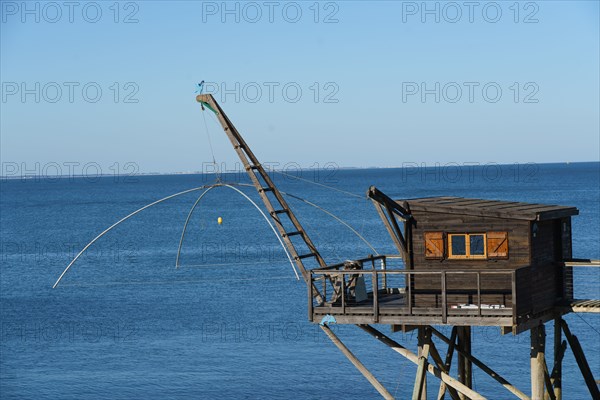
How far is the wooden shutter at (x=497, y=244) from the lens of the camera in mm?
25016

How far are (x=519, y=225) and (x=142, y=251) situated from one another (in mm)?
81020

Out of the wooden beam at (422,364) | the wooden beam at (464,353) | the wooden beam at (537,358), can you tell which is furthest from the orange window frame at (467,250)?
the wooden beam at (464,353)

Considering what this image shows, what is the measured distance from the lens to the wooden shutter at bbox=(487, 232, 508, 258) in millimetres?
25016

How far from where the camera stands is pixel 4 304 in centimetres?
6900

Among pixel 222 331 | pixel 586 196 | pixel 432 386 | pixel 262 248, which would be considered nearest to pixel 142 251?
pixel 262 248

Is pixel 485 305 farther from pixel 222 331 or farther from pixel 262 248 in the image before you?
pixel 262 248

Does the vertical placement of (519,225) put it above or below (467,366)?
above

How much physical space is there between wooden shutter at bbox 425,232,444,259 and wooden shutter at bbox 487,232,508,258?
3.82ft

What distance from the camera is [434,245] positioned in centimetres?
2552

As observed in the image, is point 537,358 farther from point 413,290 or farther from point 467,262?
point 413,290

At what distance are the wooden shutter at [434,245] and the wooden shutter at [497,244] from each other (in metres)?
1.17

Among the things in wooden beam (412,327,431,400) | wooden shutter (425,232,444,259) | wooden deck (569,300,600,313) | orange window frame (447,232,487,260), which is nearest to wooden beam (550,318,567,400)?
wooden deck (569,300,600,313)

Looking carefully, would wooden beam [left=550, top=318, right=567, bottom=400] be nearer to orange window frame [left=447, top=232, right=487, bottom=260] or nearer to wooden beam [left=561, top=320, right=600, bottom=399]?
wooden beam [left=561, top=320, right=600, bottom=399]

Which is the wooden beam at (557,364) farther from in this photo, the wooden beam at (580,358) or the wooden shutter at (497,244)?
the wooden shutter at (497,244)
